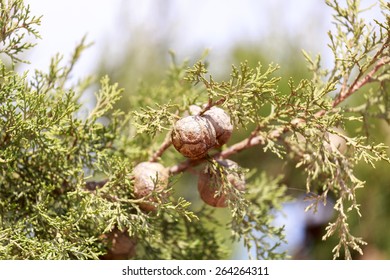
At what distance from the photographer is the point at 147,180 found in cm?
113

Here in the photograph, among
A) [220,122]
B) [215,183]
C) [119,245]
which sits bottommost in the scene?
[119,245]

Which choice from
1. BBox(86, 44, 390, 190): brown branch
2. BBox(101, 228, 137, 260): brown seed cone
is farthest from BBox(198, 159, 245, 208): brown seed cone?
BBox(101, 228, 137, 260): brown seed cone

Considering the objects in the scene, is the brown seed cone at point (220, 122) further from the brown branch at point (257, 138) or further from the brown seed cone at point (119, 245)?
the brown seed cone at point (119, 245)

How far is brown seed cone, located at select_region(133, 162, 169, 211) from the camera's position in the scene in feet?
3.69

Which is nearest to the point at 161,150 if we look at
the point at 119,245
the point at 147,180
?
the point at 147,180

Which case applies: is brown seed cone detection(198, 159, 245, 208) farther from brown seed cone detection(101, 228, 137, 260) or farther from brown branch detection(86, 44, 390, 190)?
brown seed cone detection(101, 228, 137, 260)

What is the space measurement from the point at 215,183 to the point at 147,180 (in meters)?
0.15

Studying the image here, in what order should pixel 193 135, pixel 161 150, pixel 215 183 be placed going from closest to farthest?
1. pixel 193 135
2. pixel 215 183
3. pixel 161 150

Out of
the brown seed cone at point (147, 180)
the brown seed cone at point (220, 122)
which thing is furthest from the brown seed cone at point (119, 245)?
the brown seed cone at point (220, 122)

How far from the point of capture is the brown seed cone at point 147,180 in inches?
44.3

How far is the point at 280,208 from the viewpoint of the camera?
1.48m

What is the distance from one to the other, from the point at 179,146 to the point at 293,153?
39 cm

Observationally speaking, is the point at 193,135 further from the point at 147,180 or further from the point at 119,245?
the point at 119,245
